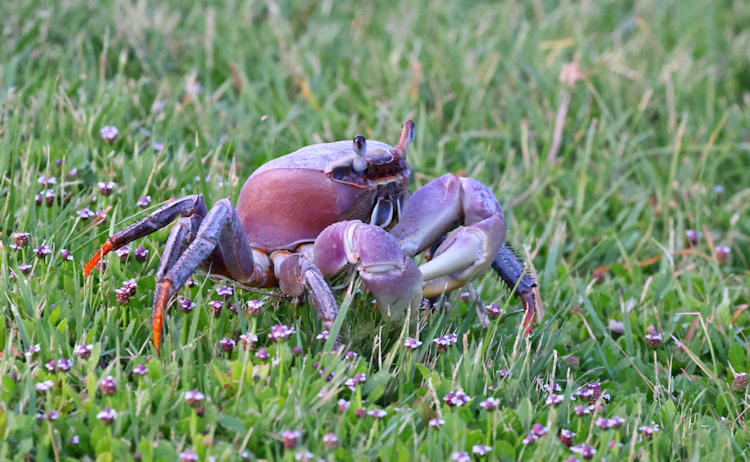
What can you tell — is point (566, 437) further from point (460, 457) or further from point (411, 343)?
point (411, 343)

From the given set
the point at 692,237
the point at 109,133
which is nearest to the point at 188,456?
the point at 109,133

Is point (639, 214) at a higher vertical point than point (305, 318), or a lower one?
lower

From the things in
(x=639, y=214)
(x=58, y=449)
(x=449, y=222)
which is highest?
(x=449, y=222)

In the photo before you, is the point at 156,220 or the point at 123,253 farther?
the point at 123,253

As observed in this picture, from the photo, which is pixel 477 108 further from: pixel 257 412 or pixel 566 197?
pixel 257 412

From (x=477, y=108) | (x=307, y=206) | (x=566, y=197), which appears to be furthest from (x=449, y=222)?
(x=477, y=108)

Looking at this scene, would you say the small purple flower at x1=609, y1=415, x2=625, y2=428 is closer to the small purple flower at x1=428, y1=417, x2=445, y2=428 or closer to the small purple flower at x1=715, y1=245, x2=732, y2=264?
the small purple flower at x1=428, y1=417, x2=445, y2=428
